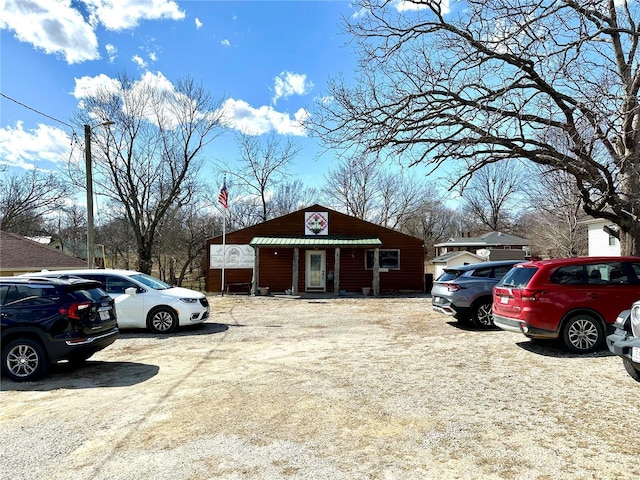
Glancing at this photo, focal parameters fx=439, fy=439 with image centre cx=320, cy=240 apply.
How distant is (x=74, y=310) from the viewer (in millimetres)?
6348

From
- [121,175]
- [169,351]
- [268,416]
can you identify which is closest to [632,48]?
[268,416]

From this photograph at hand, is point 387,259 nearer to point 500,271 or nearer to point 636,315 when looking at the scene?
point 500,271

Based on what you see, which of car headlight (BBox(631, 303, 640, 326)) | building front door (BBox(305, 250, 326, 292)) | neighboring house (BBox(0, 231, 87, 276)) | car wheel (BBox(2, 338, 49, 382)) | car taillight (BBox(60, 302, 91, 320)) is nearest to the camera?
car headlight (BBox(631, 303, 640, 326))

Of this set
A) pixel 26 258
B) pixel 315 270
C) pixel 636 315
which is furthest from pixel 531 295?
pixel 26 258

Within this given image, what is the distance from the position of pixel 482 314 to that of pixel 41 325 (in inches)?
336

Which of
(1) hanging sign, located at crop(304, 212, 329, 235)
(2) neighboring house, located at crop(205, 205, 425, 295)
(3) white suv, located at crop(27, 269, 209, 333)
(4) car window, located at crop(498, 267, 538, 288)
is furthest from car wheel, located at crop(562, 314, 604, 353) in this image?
(1) hanging sign, located at crop(304, 212, 329, 235)

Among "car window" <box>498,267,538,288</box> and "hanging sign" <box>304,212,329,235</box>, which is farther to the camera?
"hanging sign" <box>304,212,329,235</box>

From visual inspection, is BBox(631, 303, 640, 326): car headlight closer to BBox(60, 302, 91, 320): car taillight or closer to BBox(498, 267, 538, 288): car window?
BBox(498, 267, 538, 288): car window

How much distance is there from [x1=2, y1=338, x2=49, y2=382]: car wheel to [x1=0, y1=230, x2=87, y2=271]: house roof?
15320mm

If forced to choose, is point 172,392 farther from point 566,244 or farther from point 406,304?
point 566,244

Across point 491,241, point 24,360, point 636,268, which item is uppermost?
point 491,241

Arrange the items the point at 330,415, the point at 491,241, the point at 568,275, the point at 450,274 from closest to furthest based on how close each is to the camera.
A: the point at 330,415
the point at 568,275
the point at 450,274
the point at 491,241

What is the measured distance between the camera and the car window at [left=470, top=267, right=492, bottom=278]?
10188 mm

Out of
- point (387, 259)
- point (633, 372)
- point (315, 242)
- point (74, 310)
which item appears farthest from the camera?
point (387, 259)
